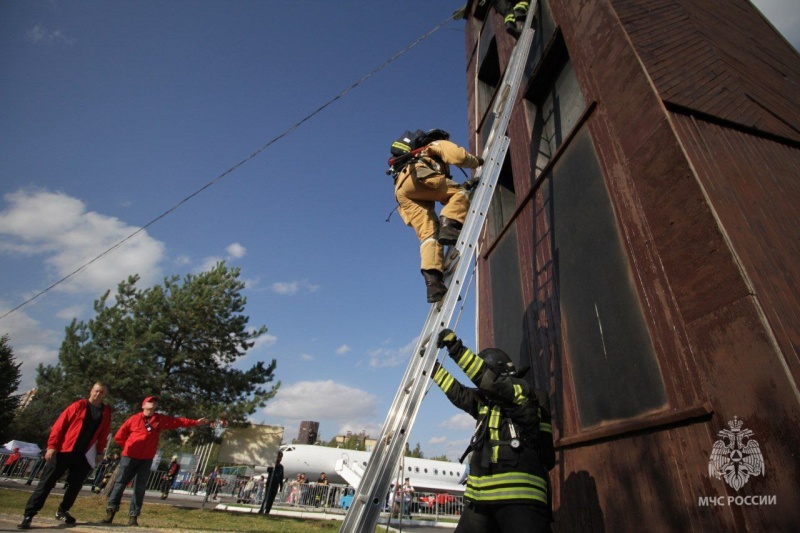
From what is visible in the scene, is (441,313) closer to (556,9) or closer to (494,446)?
(494,446)

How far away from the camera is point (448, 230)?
4.05 m

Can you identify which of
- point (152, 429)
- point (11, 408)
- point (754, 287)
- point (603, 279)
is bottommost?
point (152, 429)

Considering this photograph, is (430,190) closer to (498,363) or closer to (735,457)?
(498,363)

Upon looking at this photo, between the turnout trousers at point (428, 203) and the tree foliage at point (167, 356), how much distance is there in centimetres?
1824

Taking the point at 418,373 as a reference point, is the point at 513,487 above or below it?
below

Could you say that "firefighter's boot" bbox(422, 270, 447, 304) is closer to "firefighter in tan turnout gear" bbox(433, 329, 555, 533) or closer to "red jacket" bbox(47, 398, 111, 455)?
"firefighter in tan turnout gear" bbox(433, 329, 555, 533)

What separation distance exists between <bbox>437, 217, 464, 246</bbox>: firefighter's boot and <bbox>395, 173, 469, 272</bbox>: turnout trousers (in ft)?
0.14

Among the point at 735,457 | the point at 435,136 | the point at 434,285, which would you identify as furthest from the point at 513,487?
the point at 435,136

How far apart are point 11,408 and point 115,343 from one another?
77.2 ft

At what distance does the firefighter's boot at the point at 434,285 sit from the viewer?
143 inches

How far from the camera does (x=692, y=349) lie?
2.86 m

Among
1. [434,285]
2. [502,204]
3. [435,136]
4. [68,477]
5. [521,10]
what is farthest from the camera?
[502,204]

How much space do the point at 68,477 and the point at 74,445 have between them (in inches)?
15.3

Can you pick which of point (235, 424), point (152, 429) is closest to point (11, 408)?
point (235, 424)
